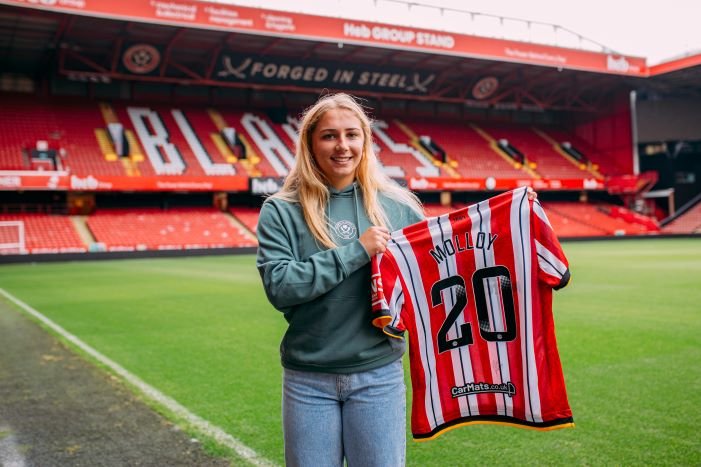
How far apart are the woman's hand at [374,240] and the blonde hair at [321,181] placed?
13 cm

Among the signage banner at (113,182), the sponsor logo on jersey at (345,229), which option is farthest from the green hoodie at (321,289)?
the signage banner at (113,182)

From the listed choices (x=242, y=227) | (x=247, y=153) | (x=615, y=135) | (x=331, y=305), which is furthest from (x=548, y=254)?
(x=615, y=135)

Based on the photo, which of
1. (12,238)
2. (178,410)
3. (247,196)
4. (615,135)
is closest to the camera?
(178,410)

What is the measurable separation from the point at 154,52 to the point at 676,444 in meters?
33.0

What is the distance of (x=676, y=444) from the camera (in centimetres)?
412

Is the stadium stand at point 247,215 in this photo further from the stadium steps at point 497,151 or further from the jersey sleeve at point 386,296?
the jersey sleeve at point 386,296

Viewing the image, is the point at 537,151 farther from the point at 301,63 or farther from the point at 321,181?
the point at 321,181

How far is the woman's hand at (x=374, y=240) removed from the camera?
223 centimetres

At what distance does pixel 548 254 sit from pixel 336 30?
31.1 meters

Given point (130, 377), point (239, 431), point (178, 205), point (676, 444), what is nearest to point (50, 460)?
point (239, 431)

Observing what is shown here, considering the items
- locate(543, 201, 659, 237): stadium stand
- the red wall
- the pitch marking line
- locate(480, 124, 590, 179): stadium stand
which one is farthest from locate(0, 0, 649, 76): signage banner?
the pitch marking line

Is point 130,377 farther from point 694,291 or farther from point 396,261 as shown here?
point 694,291

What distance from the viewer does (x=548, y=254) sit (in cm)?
252

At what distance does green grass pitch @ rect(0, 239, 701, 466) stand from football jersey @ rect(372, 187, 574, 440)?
1.60 m
